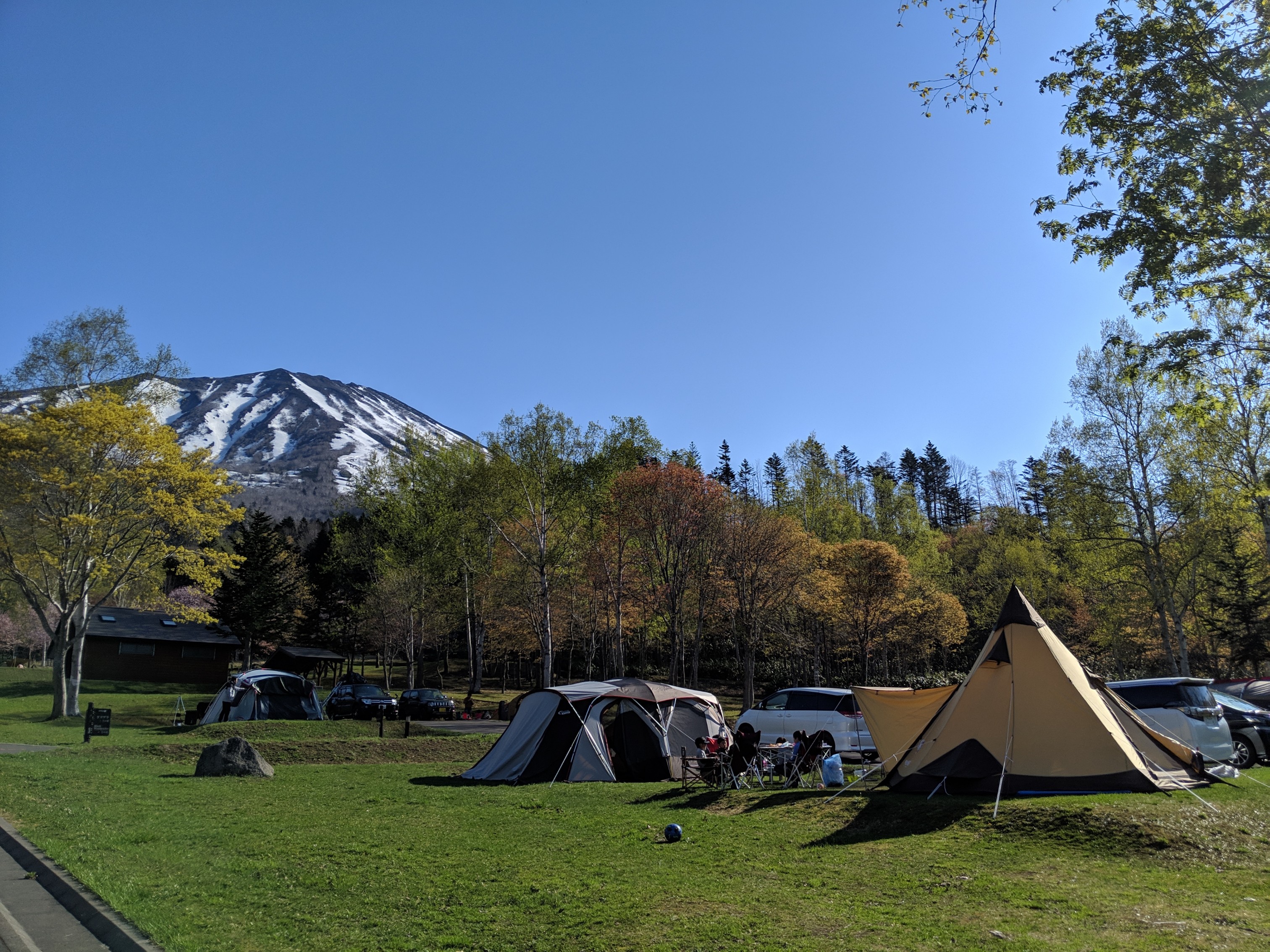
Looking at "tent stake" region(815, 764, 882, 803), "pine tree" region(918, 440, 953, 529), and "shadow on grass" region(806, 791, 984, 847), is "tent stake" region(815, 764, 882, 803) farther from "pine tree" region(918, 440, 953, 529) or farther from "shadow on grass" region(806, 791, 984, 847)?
"pine tree" region(918, 440, 953, 529)

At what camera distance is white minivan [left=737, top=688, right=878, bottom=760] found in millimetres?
17188

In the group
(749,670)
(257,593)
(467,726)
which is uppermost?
(257,593)

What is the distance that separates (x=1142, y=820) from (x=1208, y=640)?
32.7 meters

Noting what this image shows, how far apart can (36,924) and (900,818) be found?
8793 millimetres

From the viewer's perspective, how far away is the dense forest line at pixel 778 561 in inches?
1070

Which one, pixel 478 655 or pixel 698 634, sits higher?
pixel 698 634

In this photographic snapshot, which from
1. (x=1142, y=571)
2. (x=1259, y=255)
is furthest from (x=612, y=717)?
(x=1142, y=571)

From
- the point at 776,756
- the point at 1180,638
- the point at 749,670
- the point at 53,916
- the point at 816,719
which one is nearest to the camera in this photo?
the point at 53,916

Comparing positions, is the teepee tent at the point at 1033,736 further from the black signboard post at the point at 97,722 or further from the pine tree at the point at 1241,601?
the pine tree at the point at 1241,601

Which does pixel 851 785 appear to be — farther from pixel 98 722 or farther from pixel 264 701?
pixel 264 701

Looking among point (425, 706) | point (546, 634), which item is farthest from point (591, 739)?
point (425, 706)

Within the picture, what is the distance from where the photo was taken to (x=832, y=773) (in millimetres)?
12000

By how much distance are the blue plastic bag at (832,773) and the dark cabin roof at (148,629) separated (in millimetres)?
44290

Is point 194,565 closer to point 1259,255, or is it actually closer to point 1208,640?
point 1259,255
